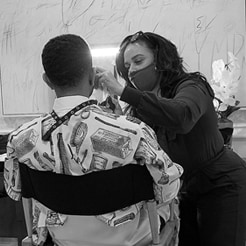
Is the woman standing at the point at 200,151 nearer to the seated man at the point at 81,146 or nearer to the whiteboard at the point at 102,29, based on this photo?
the seated man at the point at 81,146

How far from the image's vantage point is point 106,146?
2.95ft

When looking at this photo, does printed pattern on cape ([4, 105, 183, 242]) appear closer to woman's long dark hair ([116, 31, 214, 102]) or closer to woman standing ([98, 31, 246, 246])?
woman standing ([98, 31, 246, 246])

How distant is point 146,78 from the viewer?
4.74ft

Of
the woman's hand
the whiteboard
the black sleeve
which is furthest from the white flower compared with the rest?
the woman's hand

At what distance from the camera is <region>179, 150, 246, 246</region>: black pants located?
139cm

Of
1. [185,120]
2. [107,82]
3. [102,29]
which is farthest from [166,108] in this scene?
[102,29]

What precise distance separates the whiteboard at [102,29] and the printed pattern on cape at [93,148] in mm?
1718

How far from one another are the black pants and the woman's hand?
1.66 ft

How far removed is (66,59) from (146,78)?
56cm

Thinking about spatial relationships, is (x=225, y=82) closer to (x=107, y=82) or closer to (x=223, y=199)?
(x=223, y=199)

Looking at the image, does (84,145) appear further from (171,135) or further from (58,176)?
(171,135)

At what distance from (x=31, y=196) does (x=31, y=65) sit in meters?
1.89

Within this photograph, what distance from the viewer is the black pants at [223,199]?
54.7 inches

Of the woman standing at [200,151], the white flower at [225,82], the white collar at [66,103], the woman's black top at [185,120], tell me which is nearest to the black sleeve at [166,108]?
the woman's black top at [185,120]
